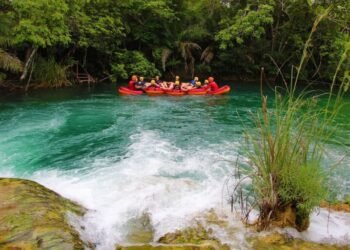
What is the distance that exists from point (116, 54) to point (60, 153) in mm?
11587

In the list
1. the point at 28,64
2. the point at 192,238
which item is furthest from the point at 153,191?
the point at 28,64

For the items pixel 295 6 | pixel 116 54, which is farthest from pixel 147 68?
pixel 295 6

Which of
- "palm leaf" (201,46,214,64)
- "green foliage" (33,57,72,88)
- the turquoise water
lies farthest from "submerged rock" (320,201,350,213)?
"palm leaf" (201,46,214,64)

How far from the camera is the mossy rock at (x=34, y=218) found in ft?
11.5

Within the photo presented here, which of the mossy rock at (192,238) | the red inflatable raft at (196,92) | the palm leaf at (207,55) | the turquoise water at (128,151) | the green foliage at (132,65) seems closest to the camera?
the mossy rock at (192,238)

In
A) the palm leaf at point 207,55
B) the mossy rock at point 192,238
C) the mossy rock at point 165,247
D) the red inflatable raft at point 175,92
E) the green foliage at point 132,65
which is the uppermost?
the palm leaf at point 207,55

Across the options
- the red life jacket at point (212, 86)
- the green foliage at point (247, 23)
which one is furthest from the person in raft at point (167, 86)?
the green foliage at point (247, 23)

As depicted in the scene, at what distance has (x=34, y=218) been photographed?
3.89 metres

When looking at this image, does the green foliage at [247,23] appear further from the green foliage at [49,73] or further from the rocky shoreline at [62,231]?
the rocky shoreline at [62,231]

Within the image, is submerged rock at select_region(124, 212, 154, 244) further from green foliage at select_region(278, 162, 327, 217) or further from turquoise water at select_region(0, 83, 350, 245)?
green foliage at select_region(278, 162, 327, 217)

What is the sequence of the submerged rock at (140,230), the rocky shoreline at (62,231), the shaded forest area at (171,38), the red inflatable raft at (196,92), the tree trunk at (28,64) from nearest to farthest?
the rocky shoreline at (62,231)
the submerged rock at (140,230)
the tree trunk at (28,64)
the red inflatable raft at (196,92)
the shaded forest area at (171,38)

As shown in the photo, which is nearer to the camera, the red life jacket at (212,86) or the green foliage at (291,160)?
the green foliage at (291,160)

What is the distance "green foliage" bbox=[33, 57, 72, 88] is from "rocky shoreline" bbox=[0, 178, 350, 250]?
12.0 m

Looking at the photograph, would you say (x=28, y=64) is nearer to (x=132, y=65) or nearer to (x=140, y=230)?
(x=132, y=65)
